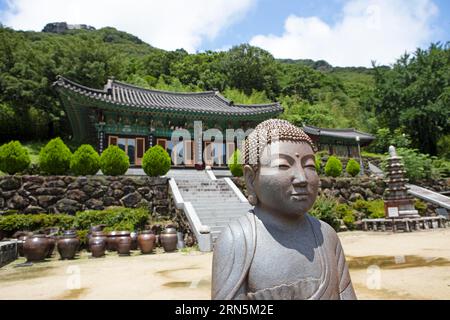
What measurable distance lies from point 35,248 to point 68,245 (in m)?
0.81

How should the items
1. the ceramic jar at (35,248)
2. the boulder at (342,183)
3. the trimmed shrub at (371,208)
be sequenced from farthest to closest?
the boulder at (342,183) → the trimmed shrub at (371,208) → the ceramic jar at (35,248)

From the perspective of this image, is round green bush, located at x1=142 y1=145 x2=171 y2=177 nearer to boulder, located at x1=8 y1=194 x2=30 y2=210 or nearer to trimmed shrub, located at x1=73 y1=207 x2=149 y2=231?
trimmed shrub, located at x1=73 y1=207 x2=149 y2=231

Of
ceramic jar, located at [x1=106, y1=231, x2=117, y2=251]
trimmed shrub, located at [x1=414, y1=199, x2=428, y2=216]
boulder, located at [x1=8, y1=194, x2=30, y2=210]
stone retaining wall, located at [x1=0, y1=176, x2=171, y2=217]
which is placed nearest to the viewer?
ceramic jar, located at [x1=106, y1=231, x2=117, y2=251]

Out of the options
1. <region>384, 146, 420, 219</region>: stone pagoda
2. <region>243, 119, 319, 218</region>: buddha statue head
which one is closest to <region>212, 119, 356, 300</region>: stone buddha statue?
<region>243, 119, 319, 218</region>: buddha statue head

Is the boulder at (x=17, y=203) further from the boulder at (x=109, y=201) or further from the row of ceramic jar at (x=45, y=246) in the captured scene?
the row of ceramic jar at (x=45, y=246)

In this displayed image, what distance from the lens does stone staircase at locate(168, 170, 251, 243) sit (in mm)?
12853

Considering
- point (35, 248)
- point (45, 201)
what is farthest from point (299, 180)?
point (45, 201)

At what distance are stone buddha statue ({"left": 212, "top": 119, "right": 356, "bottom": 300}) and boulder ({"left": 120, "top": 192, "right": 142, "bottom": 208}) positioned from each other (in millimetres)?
13053

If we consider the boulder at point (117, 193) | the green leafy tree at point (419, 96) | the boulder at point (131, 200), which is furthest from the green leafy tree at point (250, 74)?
the boulder at point (117, 193)

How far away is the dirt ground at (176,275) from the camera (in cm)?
544

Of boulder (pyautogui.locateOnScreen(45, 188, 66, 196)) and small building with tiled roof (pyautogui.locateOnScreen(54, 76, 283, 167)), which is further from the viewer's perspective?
small building with tiled roof (pyautogui.locateOnScreen(54, 76, 283, 167))

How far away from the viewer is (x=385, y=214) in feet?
54.0

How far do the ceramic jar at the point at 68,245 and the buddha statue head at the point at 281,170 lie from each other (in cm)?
882
